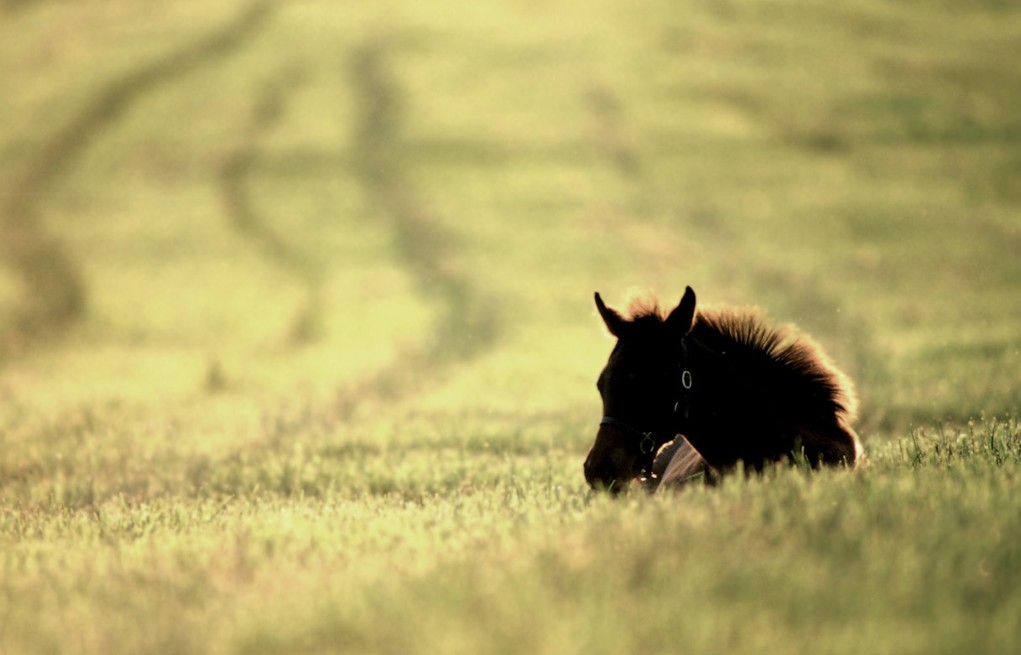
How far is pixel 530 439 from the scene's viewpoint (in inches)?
569

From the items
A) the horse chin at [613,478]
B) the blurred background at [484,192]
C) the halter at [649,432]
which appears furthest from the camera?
the blurred background at [484,192]

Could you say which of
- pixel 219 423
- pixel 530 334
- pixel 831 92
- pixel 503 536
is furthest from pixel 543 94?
pixel 503 536

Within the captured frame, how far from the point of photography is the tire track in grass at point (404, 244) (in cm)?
2170

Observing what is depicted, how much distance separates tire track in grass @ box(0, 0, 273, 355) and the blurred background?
15 cm

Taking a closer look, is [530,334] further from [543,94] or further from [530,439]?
[543,94]

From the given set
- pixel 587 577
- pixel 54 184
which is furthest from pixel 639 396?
pixel 54 184

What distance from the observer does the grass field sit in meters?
4.95

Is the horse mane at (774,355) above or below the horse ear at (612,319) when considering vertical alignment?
below

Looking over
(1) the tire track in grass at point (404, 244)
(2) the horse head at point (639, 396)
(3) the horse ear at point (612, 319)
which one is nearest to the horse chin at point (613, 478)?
(2) the horse head at point (639, 396)

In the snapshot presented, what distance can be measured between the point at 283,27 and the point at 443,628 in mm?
54826

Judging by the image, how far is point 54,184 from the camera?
4059 centimetres

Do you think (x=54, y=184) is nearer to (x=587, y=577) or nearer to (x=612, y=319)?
(x=612, y=319)

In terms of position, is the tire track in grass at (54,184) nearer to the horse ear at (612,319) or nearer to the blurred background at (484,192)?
the blurred background at (484,192)

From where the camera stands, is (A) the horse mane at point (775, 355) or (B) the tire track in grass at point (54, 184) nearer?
(A) the horse mane at point (775, 355)
